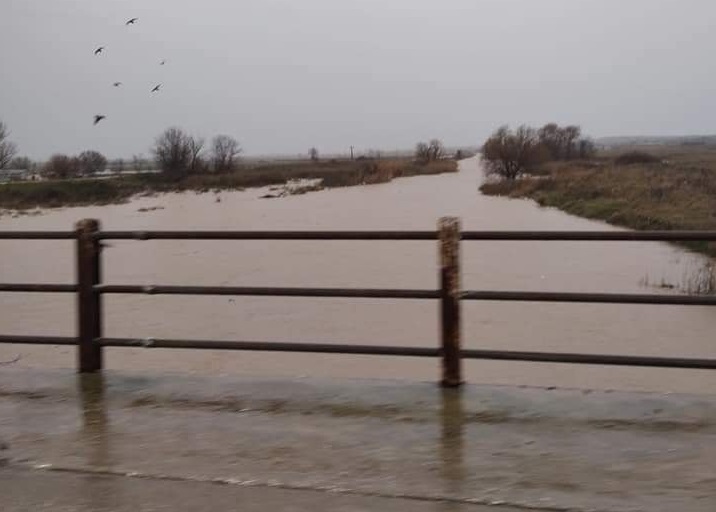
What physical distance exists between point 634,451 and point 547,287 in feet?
53.4

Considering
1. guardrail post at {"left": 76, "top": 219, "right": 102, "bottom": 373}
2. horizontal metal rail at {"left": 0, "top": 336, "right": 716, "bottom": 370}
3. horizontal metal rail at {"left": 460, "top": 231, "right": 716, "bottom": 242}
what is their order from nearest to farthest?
horizontal metal rail at {"left": 460, "top": 231, "right": 716, "bottom": 242}, horizontal metal rail at {"left": 0, "top": 336, "right": 716, "bottom": 370}, guardrail post at {"left": 76, "top": 219, "right": 102, "bottom": 373}

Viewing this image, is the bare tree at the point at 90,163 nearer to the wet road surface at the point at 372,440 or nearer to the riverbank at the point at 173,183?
the riverbank at the point at 173,183

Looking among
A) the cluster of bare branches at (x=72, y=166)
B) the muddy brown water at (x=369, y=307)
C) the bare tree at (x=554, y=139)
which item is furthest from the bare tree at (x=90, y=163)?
the bare tree at (x=554, y=139)

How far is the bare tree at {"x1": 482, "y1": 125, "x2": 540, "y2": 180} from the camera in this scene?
58875 millimetres

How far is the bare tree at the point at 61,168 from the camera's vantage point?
156 ft

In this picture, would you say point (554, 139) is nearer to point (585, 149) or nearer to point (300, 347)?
point (585, 149)

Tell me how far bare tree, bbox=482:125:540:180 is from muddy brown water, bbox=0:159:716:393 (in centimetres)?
2304

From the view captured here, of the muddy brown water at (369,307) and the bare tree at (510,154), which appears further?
the bare tree at (510,154)

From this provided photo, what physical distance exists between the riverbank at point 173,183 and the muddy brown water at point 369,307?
651 centimetres

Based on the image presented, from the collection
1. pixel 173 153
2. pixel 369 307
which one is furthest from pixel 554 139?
pixel 369 307

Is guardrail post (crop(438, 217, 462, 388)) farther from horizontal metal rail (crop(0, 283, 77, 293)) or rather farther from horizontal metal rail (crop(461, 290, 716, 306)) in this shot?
horizontal metal rail (crop(0, 283, 77, 293))

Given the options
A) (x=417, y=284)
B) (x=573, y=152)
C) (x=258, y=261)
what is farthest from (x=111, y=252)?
(x=573, y=152)

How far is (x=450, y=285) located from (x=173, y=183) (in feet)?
174

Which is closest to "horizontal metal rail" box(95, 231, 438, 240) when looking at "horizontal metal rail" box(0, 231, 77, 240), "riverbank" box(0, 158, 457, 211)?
"horizontal metal rail" box(0, 231, 77, 240)
